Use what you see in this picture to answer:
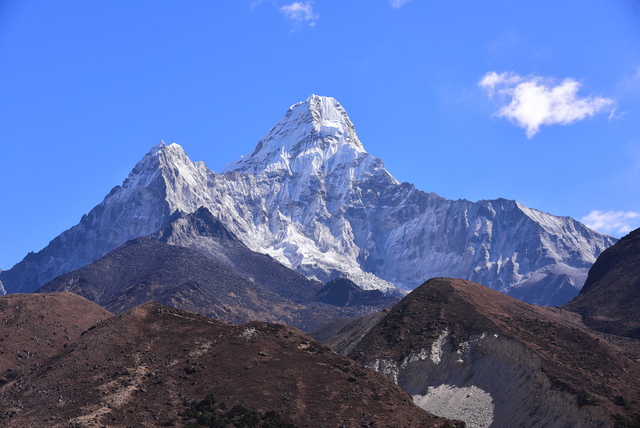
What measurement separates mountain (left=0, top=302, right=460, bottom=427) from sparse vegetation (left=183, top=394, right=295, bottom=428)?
17 centimetres

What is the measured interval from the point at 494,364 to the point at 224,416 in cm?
6064

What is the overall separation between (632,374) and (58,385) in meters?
85.2

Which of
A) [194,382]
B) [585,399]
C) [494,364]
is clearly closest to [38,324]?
[194,382]

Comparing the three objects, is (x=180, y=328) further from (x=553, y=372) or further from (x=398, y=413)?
(x=553, y=372)

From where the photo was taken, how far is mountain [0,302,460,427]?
308 feet

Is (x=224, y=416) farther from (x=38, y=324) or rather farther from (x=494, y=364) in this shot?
(x=38, y=324)

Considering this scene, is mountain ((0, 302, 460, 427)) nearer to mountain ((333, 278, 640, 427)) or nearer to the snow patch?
the snow patch

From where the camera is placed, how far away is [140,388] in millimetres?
98500

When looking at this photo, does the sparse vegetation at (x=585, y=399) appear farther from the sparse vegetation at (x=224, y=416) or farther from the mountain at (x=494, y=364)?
the sparse vegetation at (x=224, y=416)

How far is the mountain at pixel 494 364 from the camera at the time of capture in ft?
400

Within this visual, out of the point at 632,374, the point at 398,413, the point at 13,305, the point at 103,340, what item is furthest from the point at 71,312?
the point at 632,374

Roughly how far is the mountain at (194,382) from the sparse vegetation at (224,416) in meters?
0.17

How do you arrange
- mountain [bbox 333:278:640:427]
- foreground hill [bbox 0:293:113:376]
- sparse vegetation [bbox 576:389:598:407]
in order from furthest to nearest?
foreground hill [bbox 0:293:113:376], mountain [bbox 333:278:640:427], sparse vegetation [bbox 576:389:598:407]

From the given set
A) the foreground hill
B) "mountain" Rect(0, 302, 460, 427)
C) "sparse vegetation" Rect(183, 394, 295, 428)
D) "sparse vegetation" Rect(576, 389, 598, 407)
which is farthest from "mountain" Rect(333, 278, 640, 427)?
the foreground hill
